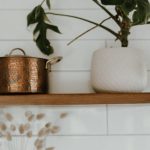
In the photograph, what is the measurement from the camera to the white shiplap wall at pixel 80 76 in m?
1.08

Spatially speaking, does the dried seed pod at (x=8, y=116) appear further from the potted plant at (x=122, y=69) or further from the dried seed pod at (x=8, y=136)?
the potted plant at (x=122, y=69)

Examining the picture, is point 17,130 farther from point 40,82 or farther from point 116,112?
point 116,112

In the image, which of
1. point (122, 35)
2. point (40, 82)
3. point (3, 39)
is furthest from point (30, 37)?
point (122, 35)

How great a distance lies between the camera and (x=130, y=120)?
1.08 meters

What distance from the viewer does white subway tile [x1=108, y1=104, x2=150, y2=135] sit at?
3.54 ft

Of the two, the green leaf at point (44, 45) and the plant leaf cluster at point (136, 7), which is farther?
the green leaf at point (44, 45)

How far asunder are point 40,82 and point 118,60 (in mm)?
241

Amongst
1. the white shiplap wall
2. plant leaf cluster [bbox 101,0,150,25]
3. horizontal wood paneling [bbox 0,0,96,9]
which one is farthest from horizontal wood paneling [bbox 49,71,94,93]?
plant leaf cluster [bbox 101,0,150,25]

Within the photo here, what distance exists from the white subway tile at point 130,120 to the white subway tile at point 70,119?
3 centimetres

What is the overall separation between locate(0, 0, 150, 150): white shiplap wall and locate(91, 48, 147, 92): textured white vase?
0.51ft

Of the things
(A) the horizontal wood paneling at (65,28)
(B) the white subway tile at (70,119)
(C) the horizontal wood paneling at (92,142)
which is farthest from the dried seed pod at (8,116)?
(A) the horizontal wood paneling at (65,28)

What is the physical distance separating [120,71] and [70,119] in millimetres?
268

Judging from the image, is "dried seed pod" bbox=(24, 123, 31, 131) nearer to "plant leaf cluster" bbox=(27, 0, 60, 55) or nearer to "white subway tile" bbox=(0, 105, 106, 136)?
"white subway tile" bbox=(0, 105, 106, 136)

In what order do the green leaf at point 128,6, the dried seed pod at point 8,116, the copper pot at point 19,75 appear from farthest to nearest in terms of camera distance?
the dried seed pod at point 8,116, the copper pot at point 19,75, the green leaf at point 128,6
